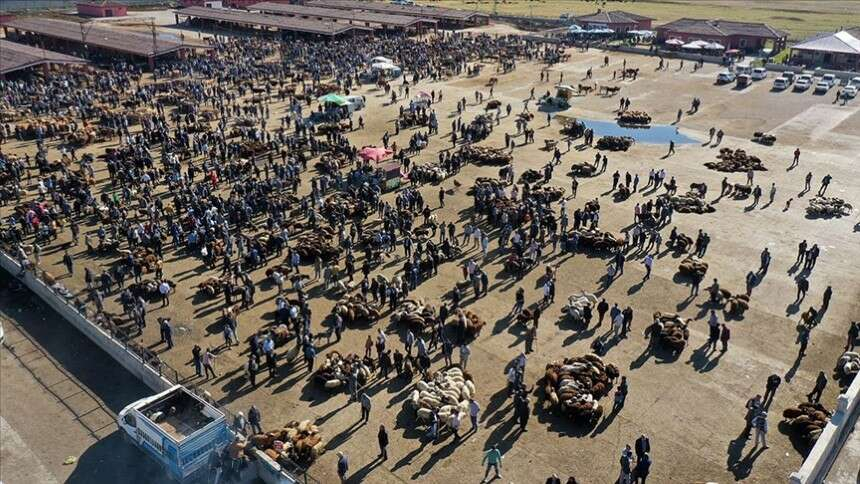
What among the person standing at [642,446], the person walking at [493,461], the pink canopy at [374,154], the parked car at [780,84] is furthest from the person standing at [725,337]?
the parked car at [780,84]

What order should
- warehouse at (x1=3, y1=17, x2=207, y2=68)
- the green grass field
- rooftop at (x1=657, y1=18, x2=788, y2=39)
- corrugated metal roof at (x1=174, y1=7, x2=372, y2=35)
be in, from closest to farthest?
warehouse at (x1=3, y1=17, x2=207, y2=68)
rooftop at (x1=657, y1=18, x2=788, y2=39)
corrugated metal roof at (x1=174, y1=7, x2=372, y2=35)
the green grass field

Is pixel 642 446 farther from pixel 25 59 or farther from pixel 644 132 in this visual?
pixel 25 59

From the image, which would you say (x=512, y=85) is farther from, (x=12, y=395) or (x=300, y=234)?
(x=12, y=395)

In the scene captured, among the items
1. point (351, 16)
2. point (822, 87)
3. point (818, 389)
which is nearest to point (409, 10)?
point (351, 16)

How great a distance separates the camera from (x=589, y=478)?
62.3ft

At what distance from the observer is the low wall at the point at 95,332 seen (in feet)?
76.2

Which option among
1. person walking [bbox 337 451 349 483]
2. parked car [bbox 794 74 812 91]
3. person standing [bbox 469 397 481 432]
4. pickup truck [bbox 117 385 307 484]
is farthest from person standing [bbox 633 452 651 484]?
parked car [bbox 794 74 812 91]

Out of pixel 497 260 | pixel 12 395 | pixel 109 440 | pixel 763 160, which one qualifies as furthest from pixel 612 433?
pixel 763 160

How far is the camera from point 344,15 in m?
99.8

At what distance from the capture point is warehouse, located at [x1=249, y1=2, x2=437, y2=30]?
3699 inches

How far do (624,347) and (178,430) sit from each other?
1571 centimetres

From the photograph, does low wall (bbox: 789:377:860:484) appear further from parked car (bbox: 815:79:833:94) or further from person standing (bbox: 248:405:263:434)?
parked car (bbox: 815:79:833:94)

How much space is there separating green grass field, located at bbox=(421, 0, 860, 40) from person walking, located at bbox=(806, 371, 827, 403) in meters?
91.2

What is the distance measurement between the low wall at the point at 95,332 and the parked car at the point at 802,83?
6336cm
